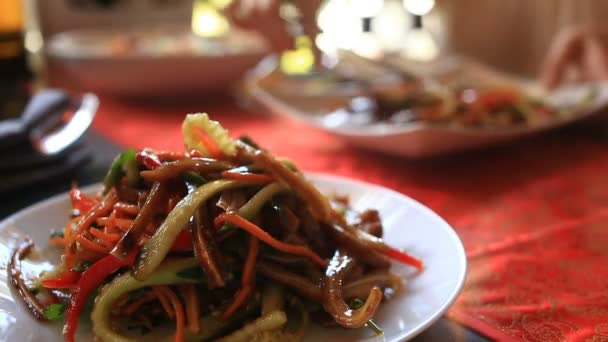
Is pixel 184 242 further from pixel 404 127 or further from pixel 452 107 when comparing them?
pixel 452 107

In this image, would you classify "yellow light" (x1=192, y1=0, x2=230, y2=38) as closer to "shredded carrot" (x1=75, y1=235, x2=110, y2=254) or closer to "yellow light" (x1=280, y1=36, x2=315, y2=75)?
"yellow light" (x1=280, y1=36, x2=315, y2=75)

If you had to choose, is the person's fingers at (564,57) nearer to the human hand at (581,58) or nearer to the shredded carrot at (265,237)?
the human hand at (581,58)

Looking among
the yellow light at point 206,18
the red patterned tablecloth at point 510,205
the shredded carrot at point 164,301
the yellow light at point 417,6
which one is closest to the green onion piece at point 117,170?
the shredded carrot at point 164,301

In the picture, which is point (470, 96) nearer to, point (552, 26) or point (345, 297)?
point (345, 297)

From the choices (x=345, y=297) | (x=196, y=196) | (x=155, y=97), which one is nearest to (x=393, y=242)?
Answer: (x=345, y=297)

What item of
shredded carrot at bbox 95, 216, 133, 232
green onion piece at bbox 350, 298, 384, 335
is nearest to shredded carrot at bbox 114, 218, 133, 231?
shredded carrot at bbox 95, 216, 133, 232

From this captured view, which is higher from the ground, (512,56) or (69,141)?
(69,141)
